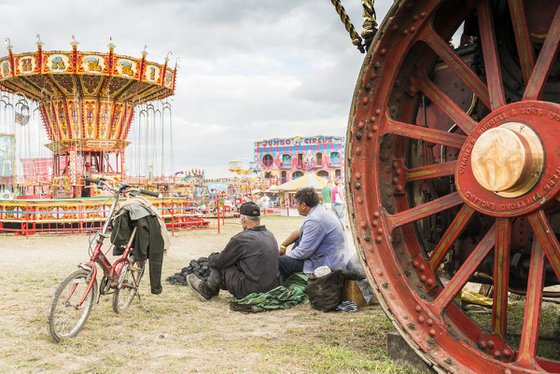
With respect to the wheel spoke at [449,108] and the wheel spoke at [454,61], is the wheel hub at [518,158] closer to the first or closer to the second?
the wheel spoke at [449,108]

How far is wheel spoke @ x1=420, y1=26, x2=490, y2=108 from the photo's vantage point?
3102mm

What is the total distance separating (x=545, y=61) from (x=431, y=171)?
97cm

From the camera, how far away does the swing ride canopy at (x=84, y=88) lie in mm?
20156

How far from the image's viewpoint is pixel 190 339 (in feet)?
14.7

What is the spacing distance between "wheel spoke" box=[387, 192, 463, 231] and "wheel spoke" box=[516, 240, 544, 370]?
56 centimetres

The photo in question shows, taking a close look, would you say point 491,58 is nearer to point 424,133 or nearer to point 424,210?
point 424,133

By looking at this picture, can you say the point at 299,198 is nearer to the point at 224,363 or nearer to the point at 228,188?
the point at 224,363

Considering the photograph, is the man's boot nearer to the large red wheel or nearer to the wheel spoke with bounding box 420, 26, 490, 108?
the large red wheel

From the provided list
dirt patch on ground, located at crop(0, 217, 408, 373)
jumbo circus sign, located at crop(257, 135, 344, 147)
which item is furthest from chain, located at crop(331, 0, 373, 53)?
jumbo circus sign, located at crop(257, 135, 344, 147)

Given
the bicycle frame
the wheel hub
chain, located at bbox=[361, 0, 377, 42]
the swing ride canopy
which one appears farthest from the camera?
the swing ride canopy

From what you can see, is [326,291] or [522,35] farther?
[326,291]

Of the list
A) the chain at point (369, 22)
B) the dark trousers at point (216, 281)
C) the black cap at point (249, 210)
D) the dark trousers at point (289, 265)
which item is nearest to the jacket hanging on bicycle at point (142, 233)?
the dark trousers at point (216, 281)

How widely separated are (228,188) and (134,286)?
33.5 meters

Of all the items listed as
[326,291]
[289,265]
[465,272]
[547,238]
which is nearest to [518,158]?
[547,238]
